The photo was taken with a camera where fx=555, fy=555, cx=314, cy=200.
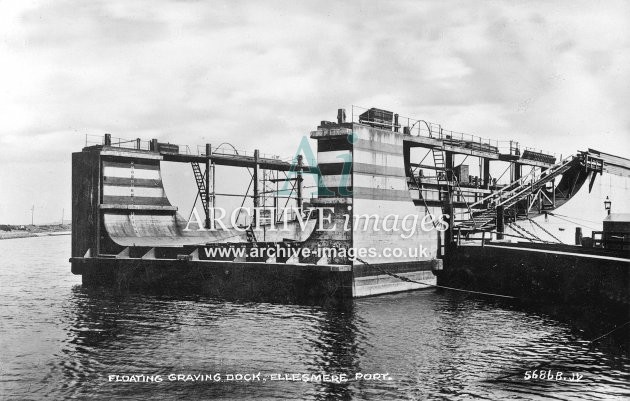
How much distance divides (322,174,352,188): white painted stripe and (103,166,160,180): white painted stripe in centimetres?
1927

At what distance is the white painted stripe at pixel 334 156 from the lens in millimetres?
34812

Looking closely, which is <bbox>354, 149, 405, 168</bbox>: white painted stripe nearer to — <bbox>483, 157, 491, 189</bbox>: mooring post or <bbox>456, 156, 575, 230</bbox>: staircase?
<bbox>456, 156, 575, 230</bbox>: staircase

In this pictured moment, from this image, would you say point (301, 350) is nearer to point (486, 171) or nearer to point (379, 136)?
point (379, 136)

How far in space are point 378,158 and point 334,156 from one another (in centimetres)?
309

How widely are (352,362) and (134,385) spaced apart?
7406 mm

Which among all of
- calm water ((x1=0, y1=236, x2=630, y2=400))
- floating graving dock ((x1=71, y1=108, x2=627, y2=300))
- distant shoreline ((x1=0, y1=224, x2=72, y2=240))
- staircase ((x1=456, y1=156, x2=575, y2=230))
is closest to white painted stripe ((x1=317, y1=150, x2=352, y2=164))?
floating graving dock ((x1=71, y1=108, x2=627, y2=300))

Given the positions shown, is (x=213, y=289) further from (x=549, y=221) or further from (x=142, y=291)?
(x=549, y=221)

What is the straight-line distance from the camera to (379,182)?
36.2 metres

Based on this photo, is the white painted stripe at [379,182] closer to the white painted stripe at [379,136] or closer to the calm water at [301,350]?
the white painted stripe at [379,136]

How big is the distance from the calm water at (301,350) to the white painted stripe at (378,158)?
28.9 feet

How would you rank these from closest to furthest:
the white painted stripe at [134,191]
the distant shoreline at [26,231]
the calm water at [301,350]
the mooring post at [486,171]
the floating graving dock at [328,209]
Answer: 1. the calm water at [301,350]
2. the floating graving dock at [328,209]
3. the white painted stripe at [134,191]
4. the mooring post at [486,171]
5. the distant shoreline at [26,231]

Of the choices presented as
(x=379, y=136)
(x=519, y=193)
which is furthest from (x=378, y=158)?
(x=519, y=193)

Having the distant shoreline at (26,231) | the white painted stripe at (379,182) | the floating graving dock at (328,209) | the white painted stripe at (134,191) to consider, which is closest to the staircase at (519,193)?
the floating graving dock at (328,209)

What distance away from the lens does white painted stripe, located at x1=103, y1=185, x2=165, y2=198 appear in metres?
44.4
